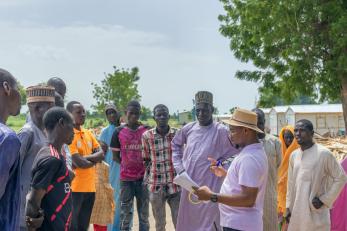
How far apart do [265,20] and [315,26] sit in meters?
2.15

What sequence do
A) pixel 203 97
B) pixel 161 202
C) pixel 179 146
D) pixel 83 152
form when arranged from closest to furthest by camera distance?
1. pixel 203 97
2. pixel 83 152
3. pixel 179 146
4. pixel 161 202

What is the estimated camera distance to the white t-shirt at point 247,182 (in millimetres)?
3969

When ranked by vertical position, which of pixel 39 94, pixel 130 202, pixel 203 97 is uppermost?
pixel 203 97

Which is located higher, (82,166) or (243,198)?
(82,166)

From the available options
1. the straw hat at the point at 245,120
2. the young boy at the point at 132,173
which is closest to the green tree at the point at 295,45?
the young boy at the point at 132,173

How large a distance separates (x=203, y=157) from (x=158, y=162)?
1232 mm

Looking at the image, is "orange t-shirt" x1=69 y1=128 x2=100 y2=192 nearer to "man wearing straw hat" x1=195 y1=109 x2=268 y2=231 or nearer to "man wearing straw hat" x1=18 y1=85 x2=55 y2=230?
"man wearing straw hat" x1=18 y1=85 x2=55 y2=230

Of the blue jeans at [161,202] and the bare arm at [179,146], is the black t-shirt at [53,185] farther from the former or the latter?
the blue jeans at [161,202]

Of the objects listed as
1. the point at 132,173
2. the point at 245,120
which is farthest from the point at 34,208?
the point at 132,173

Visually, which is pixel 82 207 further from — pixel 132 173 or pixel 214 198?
pixel 214 198

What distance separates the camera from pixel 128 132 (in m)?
7.60

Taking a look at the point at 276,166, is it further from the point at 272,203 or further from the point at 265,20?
the point at 265,20

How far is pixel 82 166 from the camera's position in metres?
5.89

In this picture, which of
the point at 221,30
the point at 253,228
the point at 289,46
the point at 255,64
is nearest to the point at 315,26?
the point at 289,46
